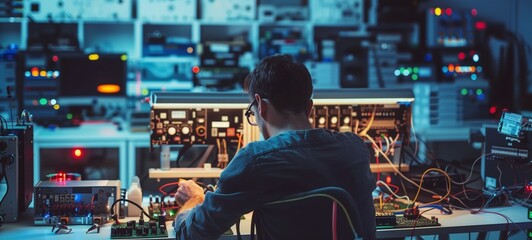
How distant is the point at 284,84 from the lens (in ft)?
6.49

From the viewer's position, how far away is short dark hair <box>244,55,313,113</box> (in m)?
1.98

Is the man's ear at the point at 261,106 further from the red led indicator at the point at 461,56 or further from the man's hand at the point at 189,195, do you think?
the red led indicator at the point at 461,56

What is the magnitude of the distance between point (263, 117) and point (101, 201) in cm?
101

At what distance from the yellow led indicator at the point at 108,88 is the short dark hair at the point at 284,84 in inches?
170

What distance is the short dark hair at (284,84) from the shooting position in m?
1.98

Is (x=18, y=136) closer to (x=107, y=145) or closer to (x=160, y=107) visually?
(x=160, y=107)

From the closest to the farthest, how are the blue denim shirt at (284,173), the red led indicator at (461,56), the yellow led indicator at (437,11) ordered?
the blue denim shirt at (284,173), the red led indicator at (461,56), the yellow led indicator at (437,11)

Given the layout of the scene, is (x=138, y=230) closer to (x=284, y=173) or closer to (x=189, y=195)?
(x=189, y=195)

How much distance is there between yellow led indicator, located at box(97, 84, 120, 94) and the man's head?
4.31 metres

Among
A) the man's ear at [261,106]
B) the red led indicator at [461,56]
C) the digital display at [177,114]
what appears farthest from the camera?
the red led indicator at [461,56]

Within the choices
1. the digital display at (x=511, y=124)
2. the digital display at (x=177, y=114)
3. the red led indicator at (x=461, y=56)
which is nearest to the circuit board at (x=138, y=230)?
the digital display at (x=177, y=114)

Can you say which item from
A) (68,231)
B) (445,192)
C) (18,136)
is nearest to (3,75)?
(18,136)

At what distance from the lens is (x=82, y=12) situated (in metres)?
6.20

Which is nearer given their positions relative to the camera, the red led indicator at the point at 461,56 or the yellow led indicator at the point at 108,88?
the yellow led indicator at the point at 108,88
